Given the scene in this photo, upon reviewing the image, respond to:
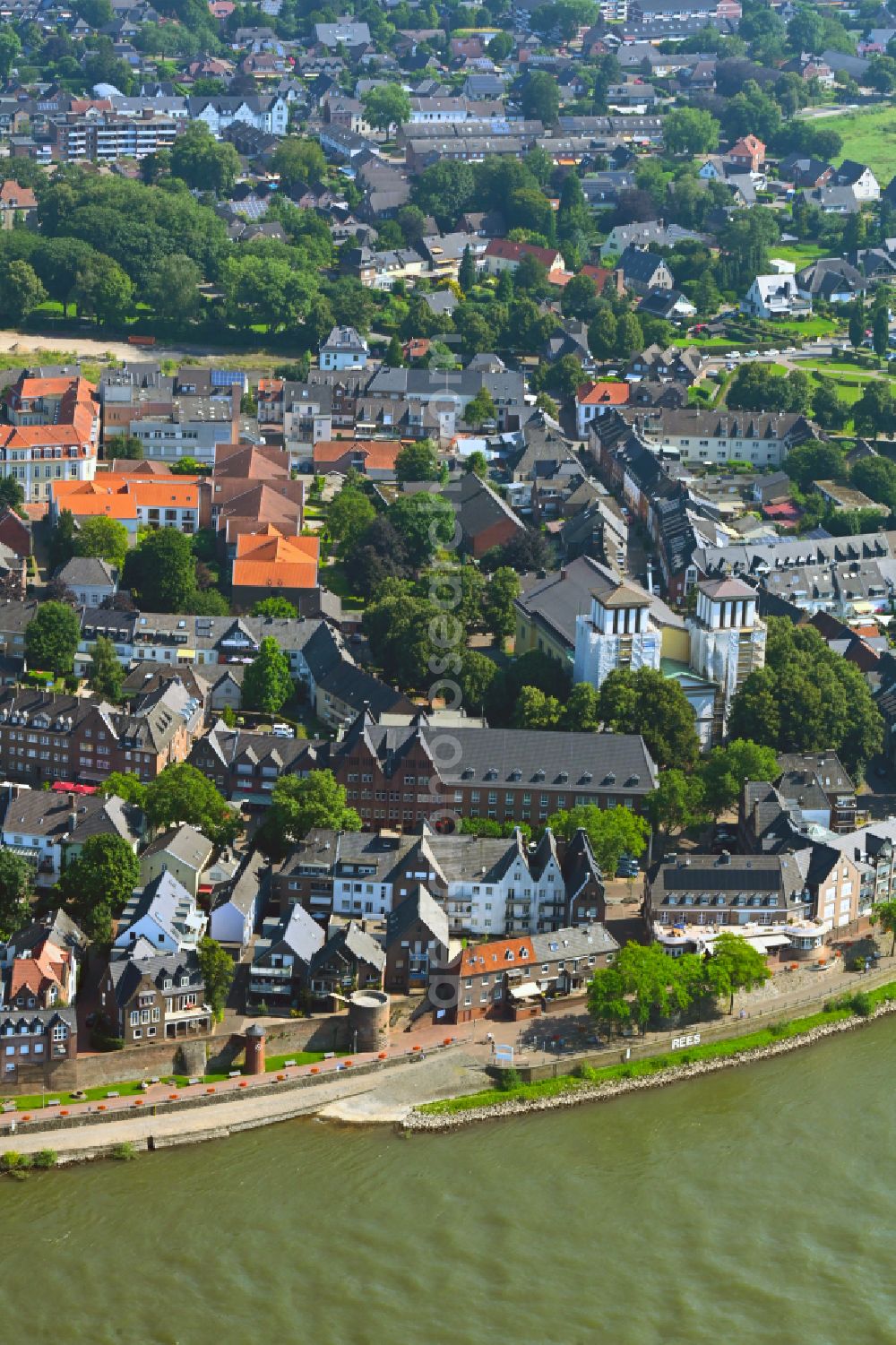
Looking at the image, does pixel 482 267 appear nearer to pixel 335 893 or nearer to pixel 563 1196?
pixel 335 893

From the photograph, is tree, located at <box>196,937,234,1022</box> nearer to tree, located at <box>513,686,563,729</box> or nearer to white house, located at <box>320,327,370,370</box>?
tree, located at <box>513,686,563,729</box>

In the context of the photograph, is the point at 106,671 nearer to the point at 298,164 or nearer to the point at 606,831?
the point at 606,831

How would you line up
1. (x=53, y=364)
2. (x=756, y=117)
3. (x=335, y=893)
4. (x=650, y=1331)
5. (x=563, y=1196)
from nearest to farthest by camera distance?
(x=650, y=1331)
(x=563, y=1196)
(x=335, y=893)
(x=53, y=364)
(x=756, y=117)

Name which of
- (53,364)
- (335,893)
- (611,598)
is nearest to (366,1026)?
(335,893)

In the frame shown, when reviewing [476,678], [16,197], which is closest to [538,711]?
[476,678]

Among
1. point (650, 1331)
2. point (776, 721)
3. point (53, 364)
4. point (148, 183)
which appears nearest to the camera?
point (650, 1331)

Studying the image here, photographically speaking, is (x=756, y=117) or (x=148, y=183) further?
(x=756, y=117)

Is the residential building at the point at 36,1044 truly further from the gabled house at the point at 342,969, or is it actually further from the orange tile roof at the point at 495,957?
the orange tile roof at the point at 495,957
